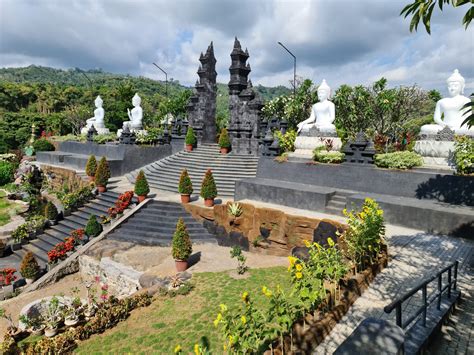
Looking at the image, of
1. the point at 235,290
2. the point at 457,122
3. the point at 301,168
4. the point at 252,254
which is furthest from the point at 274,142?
the point at 235,290

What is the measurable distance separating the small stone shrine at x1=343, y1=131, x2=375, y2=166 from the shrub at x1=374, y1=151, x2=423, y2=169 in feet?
1.94

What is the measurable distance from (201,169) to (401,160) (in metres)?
12.2

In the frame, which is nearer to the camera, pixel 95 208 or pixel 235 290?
pixel 235 290

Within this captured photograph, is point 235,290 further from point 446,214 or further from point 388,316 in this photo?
point 446,214

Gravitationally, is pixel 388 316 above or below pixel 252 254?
above

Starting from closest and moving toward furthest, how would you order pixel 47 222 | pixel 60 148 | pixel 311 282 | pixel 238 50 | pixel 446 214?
1. pixel 311 282
2. pixel 446 214
3. pixel 47 222
4. pixel 238 50
5. pixel 60 148

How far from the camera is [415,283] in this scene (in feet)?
23.5

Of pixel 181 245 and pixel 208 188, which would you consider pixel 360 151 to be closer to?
pixel 208 188

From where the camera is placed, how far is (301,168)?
1595cm

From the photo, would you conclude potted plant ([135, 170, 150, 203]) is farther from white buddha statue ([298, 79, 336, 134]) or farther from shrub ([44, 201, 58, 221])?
white buddha statue ([298, 79, 336, 134])

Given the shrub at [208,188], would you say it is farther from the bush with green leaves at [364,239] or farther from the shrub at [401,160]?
the bush with green leaves at [364,239]

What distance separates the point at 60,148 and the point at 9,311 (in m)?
24.3

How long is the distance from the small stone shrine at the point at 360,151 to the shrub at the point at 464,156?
3.25 metres

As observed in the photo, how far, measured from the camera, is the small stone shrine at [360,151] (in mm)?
14344
